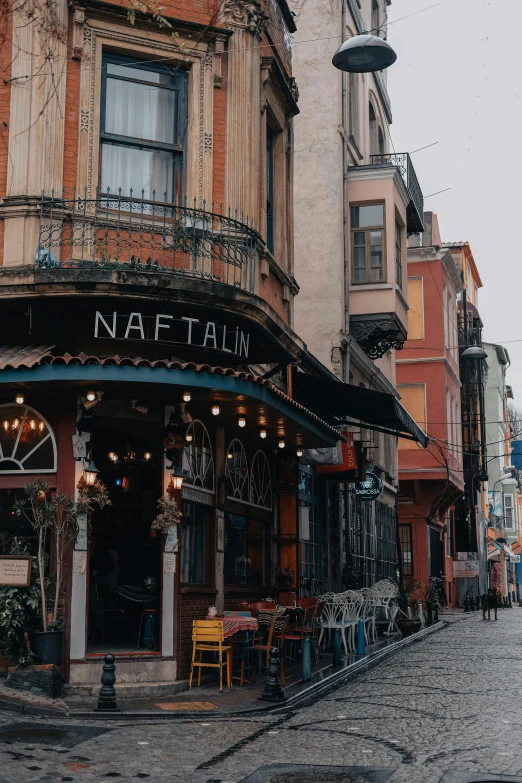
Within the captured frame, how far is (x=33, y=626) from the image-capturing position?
13.0m

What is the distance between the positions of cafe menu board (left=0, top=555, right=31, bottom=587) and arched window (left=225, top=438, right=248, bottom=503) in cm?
416

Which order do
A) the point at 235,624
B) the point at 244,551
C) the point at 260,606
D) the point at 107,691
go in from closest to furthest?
the point at 107,691 → the point at 235,624 → the point at 260,606 → the point at 244,551

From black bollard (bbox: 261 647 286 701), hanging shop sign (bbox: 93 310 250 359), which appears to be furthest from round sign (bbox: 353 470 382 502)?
black bollard (bbox: 261 647 286 701)

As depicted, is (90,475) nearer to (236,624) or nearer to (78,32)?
(236,624)

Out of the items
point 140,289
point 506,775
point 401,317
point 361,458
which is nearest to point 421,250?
point 401,317

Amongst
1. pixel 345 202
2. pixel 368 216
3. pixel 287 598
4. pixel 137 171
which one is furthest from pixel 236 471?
pixel 368 216

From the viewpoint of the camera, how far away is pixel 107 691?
11688mm

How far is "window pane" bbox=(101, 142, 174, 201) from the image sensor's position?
47.8ft

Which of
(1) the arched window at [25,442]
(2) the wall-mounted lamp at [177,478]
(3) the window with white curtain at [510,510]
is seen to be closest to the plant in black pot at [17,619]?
(1) the arched window at [25,442]

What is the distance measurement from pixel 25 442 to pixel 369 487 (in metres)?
12.8

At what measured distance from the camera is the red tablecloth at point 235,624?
13.7 meters

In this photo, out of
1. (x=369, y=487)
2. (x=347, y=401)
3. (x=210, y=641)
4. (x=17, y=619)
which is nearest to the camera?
(x=17, y=619)

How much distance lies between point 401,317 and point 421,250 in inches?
573

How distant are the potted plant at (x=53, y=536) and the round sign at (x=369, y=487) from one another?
12525mm
